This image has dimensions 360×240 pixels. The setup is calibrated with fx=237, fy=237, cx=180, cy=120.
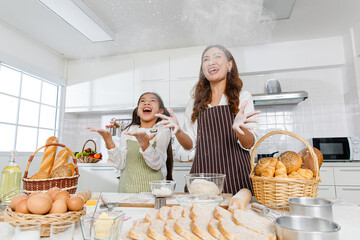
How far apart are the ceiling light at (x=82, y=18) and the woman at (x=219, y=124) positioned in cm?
125

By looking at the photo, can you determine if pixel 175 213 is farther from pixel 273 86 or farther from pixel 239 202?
pixel 273 86

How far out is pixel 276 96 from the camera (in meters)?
2.62

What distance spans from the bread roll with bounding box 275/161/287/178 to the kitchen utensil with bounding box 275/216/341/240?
10.7 inches

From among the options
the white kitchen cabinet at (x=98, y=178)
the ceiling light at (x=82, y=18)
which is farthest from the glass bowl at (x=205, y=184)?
the white kitchen cabinet at (x=98, y=178)

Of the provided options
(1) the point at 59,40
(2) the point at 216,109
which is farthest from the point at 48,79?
(2) the point at 216,109

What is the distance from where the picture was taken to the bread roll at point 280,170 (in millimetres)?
744

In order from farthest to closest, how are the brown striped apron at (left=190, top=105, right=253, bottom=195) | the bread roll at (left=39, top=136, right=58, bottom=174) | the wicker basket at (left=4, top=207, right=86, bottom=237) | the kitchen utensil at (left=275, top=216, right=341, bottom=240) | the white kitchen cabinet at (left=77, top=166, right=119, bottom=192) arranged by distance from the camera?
the white kitchen cabinet at (left=77, top=166, right=119, bottom=192) < the brown striped apron at (left=190, top=105, right=253, bottom=195) < the bread roll at (left=39, top=136, right=58, bottom=174) < the wicker basket at (left=4, top=207, right=86, bottom=237) < the kitchen utensil at (left=275, top=216, right=341, bottom=240)

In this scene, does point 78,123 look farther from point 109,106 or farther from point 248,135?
point 248,135

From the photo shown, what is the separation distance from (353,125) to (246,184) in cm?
223

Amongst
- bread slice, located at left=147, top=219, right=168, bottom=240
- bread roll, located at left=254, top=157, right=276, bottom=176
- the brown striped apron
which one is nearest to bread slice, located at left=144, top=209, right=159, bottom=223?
bread slice, located at left=147, top=219, right=168, bottom=240

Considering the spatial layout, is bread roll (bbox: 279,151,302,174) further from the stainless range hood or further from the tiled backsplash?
the tiled backsplash

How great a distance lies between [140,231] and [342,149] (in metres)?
2.59

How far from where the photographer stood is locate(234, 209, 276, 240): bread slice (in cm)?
48

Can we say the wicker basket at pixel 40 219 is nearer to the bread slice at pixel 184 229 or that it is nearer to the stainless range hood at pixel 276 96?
Result: the bread slice at pixel 184 229
